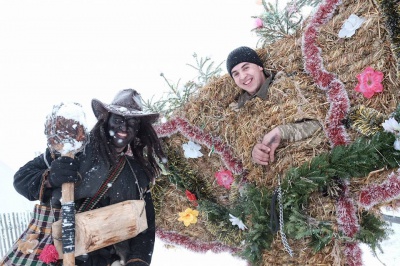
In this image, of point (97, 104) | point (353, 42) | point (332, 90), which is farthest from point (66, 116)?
point (353, 42)

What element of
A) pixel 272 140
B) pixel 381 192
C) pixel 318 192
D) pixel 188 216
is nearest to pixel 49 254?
pixel 188 216

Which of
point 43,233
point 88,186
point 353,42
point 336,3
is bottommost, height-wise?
point 43,233

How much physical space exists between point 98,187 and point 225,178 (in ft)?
3.29

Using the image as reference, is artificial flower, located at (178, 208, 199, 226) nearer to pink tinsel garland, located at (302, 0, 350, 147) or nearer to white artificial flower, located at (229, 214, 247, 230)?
white artificial flower, located at (229, 214, 247, 230)

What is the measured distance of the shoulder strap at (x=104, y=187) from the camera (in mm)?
2201

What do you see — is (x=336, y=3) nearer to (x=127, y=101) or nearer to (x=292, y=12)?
(x=292, y=12)

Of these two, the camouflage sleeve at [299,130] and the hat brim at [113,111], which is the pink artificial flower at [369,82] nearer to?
the camouflage sleeve at [299,130]

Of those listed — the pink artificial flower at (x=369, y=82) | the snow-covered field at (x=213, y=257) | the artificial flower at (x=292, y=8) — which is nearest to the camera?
the pink artificial flower at (x=369, y=82)

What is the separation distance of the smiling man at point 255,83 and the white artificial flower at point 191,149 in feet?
1.63

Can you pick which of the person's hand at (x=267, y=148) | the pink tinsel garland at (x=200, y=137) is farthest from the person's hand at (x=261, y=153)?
the pink tinsel garland at (x=200, y=137)

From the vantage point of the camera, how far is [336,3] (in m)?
2.26

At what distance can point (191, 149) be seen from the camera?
113 inches

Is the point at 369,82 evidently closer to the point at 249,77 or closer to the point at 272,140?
the point at 272,140

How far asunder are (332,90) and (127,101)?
4.34 ft
